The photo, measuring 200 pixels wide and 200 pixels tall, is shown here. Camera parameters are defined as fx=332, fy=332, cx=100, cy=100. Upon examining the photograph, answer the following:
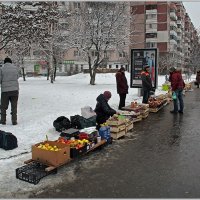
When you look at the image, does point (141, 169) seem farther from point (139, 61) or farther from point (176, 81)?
point (139, 61)

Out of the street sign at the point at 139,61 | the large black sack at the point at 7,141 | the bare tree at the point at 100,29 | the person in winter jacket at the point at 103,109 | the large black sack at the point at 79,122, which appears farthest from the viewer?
the bare tree at the point at 100,29

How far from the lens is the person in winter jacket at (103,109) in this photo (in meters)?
9.84

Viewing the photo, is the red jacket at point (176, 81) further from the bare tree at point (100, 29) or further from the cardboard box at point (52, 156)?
the bare tree at point (100, 29)

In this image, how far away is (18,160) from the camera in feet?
22.7

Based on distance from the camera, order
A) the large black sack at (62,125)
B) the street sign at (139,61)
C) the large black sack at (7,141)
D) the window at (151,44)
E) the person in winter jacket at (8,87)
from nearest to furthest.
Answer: the large black sack at (7,141), the large black sack at (62,125), the person in winter jacket at (8,87), the street sign at (139,61), the window at (151,44)

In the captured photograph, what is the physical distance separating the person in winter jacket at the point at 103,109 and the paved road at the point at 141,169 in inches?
37.8

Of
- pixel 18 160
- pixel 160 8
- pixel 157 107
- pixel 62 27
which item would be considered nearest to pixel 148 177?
pixel 18 160

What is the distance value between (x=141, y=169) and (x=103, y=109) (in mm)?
3832

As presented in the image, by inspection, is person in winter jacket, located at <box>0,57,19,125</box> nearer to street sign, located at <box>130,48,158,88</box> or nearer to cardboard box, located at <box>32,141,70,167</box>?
cardboard box, located at <box>32,141,70,167</box>

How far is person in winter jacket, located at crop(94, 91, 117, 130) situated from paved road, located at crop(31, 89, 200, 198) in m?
0.96

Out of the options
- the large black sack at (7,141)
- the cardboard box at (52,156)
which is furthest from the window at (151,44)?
the cardboard box at (52,156)

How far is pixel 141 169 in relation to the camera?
6363mm

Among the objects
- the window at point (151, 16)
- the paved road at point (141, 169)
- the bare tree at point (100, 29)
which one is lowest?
the paved road at point (141, 169)

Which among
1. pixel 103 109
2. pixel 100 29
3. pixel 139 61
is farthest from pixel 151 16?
pixel 103 109
